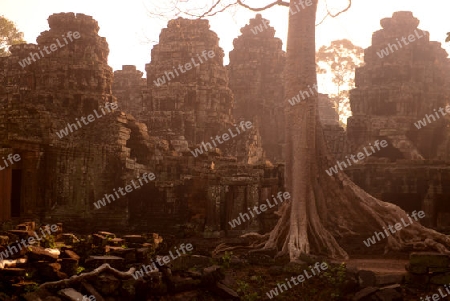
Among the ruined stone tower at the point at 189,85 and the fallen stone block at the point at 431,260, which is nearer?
the fallen stone block at the point at 431,260

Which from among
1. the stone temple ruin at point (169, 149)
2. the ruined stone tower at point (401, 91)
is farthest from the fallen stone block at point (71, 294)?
the ruined stone tower at point (401, 91)

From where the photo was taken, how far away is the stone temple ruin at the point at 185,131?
18438 mm

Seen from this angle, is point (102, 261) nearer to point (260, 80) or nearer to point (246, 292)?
point (246, 292)

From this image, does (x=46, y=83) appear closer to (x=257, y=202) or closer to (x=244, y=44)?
(x=257, y=202)

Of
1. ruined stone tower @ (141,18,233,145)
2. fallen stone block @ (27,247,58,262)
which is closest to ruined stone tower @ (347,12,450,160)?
ruined stone tower @ (141,18,233,145)

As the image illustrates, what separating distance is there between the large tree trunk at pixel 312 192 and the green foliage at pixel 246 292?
9.82ft

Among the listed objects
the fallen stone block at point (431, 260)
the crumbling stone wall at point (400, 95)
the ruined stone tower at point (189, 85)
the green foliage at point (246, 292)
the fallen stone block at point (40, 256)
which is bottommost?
the fallen stone block at point (431, 260)

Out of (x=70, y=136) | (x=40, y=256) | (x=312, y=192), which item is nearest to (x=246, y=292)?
(x=40, y=256)

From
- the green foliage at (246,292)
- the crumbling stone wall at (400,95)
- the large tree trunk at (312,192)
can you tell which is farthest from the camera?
the crumbling stone wall at (400,95)

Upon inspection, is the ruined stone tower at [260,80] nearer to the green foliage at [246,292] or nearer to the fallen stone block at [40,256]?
the green foliage at [246,292]

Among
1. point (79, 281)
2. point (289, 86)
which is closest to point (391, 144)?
point (289, 86)

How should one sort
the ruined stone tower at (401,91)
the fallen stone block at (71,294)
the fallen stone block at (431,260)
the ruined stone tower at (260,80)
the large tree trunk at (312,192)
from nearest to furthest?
the fallen stone block at (71,294) < the fallen stone block at (431,260) < the large tree trunk at (312,192) < the ruined stone tower at (401,91) < the ruined stone tower at (260,80)

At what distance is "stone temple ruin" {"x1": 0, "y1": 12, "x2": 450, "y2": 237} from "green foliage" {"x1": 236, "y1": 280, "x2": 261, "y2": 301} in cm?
698

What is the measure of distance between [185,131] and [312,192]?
66.3 ft
